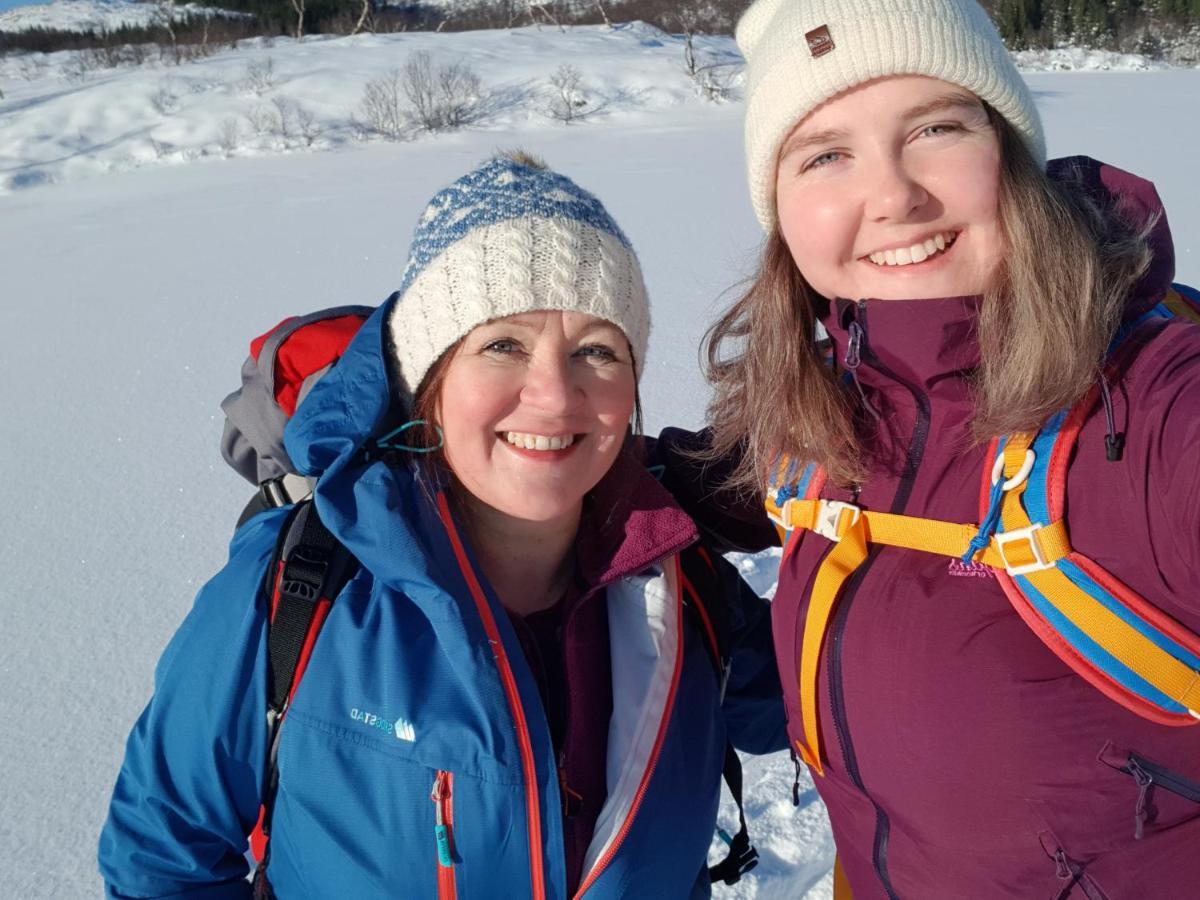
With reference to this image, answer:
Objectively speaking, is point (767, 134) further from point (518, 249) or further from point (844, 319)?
point (518, 249)

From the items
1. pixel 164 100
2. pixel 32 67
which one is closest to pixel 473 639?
pixel 164 100

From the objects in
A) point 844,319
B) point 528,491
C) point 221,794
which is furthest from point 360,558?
point 844,319

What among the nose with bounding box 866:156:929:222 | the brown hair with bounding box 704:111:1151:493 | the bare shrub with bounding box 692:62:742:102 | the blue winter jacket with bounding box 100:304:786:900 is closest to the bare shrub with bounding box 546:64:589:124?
the bare shrub with bounding box 692:62:742:102

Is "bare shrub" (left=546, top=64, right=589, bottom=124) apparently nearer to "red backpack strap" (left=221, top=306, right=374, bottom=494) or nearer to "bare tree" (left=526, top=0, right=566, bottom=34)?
"red backpack strap" (left=221, top=306, right=374, bottom=494)

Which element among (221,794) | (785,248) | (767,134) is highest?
(767,134)

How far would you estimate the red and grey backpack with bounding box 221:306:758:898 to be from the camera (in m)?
1.15

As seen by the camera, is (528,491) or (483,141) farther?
(483,141)

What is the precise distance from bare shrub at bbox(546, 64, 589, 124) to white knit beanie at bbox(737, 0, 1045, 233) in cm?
1466

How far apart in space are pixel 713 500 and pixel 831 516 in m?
0.39

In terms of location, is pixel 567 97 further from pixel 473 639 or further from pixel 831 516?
pixel 473 639

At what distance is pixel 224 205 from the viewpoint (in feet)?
32.6

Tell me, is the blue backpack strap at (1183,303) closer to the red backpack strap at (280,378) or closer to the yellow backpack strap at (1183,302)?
the yellow backpack strap at (1183,302)

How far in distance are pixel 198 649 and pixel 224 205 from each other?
1012 cm

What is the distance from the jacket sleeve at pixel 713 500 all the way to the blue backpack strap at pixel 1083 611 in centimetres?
57
